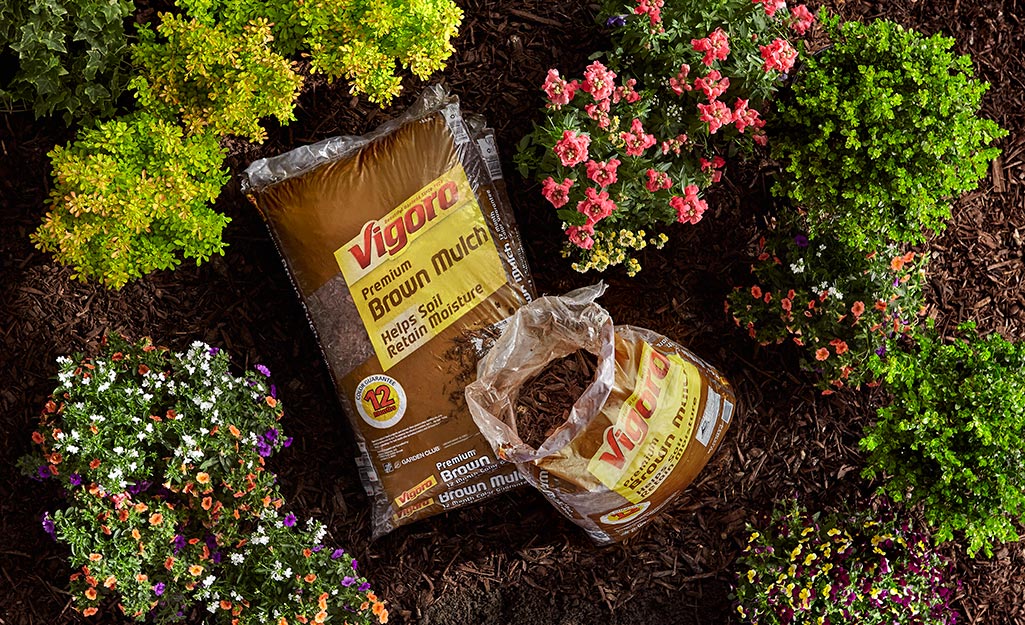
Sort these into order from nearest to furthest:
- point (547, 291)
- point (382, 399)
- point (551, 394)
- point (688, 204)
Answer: point (688, 204) → point (382, 399) → point (551, 394) → point (547, 291)

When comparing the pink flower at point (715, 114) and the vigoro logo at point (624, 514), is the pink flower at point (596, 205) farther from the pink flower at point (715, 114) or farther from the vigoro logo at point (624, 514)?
the vigoro logo at point (624, 514)

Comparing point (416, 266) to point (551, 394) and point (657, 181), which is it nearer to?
point (551, 394)

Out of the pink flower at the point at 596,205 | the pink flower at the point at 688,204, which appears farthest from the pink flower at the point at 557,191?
the pink flower at the point at 688,204

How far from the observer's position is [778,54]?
→ 215 centimetres

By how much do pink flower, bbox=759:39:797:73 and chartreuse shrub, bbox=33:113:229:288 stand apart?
140cm

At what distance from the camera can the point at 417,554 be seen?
2.59m

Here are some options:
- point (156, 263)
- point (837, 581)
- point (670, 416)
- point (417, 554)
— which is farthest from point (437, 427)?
point (837, 581)

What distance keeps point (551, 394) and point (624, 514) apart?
395 mm

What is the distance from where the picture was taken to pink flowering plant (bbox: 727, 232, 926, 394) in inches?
92.1

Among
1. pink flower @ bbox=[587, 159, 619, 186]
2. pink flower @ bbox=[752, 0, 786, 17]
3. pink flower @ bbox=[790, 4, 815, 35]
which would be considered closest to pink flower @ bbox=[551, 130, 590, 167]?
pink flower @ bbox=[587, 159, 619, 186]

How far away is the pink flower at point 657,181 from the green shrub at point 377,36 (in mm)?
612

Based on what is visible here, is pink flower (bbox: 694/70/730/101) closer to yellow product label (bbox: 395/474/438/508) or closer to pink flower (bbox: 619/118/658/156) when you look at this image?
pink flower (bbox: 619/118/658/156)

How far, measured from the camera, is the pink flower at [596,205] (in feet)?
7.27

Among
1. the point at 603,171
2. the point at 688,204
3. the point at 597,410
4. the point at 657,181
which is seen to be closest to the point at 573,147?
the point at 603,171
